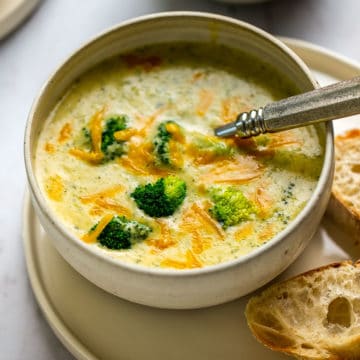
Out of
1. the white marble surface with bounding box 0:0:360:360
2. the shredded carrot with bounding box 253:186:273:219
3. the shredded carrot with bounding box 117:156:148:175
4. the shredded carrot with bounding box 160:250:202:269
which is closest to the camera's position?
the shredded carrot with bounding box 160:250:202:269

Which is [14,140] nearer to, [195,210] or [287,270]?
[195,210]

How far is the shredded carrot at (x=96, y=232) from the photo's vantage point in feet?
6.93

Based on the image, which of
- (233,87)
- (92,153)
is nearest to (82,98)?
(92,153)

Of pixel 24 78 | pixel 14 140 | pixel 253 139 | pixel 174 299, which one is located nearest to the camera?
pixel 174 299

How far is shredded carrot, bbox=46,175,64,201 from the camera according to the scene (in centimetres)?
222

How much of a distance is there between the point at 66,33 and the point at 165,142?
1.07 metres

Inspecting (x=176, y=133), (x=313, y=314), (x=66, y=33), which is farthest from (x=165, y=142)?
(x=66, y=33)

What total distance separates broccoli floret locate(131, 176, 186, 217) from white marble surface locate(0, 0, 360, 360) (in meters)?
0.62

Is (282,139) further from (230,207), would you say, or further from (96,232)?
(96,232)

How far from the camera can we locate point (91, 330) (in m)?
2.18

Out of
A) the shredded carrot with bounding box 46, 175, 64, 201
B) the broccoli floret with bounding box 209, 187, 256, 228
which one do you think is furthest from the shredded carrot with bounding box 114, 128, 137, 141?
the broccoli floret with bounding box 209, 187, 256, 228

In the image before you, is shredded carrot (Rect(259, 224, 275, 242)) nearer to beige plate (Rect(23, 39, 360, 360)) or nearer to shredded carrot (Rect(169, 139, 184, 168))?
beige plate (Rect(23, 39, 360, 360))

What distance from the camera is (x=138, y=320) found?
2.19 metres

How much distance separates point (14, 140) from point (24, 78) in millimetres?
321
